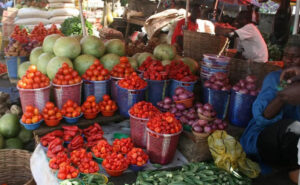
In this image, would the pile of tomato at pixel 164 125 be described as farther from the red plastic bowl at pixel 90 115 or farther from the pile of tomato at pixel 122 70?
the pile of tomato at pixel 122 70

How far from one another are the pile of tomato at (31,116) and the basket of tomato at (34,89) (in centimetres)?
11

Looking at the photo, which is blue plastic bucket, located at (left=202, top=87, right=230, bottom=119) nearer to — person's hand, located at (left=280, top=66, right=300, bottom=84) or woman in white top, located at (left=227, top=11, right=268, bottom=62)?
person's hand, located at (left=280, top=66, right=300, bottom=84)

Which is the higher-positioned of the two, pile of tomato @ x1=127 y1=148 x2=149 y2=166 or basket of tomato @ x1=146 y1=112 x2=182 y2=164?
basket of tomato @ x1=146 y1=112 x2=182 y2=164

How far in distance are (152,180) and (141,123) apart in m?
0.65

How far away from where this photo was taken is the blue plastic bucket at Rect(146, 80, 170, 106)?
3381mm

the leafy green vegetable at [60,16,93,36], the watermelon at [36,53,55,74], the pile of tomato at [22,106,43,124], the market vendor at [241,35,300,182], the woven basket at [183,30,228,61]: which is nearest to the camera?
the market vendor at [241,35,300,182]

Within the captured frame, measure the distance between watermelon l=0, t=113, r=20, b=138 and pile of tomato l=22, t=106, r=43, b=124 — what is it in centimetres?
86

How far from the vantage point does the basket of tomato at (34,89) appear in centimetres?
287

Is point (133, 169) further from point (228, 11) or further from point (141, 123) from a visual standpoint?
point (228, 11)

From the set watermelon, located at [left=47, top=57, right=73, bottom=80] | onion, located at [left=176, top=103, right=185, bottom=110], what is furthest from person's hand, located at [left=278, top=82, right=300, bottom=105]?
watermelon, located at [left=47, top=57, right=73, bottom=80]

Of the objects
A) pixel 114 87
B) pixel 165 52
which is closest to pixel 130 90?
pixel 114 87

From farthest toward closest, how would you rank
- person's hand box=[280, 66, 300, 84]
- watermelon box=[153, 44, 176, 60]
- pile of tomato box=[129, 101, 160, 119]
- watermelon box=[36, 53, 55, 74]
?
watermelon box=[153, 44, 176, 60] → watermelon box=[36, 53, 55, 74] → pile of tomato box=[129, 101, 160, 119] → person's hand box=[280, 66, 300, 84]

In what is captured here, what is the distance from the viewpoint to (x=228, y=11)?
40.2 ft

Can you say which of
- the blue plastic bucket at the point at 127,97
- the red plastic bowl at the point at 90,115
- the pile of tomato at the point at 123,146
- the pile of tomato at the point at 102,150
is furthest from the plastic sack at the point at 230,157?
the red plastic bowl at the point at 90,115
